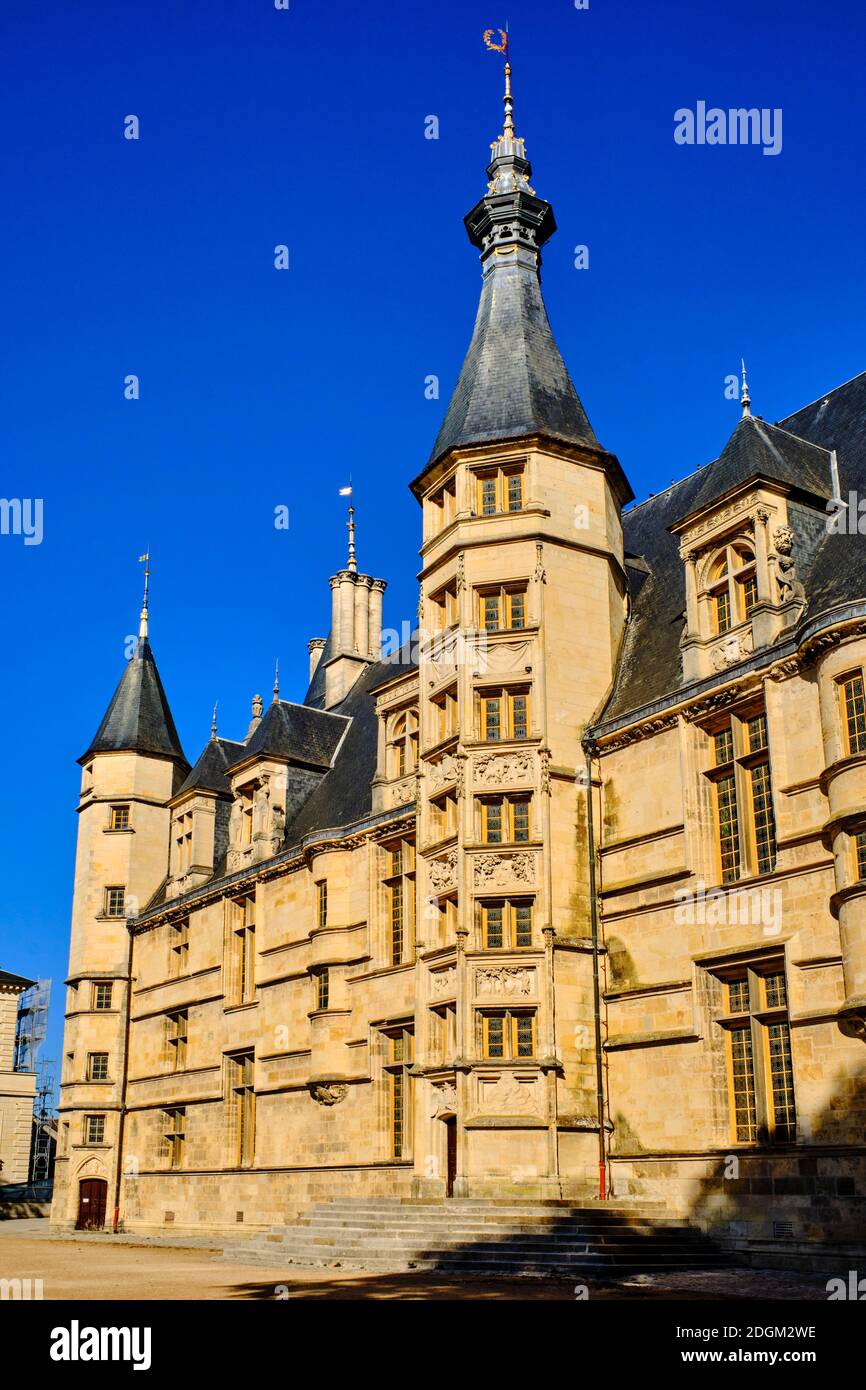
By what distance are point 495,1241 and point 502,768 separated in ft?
28.4

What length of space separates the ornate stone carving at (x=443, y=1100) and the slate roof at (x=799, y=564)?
24.2 feet

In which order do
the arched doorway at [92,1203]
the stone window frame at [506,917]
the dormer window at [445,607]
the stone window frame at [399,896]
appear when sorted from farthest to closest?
the arched doorway at [92,1203]
the stone window frame at [399,896]
the dormer window at [445,607]
the stone window frame at [506,917]

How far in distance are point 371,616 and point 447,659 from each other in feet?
60.5

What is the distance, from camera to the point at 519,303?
30656 millimetres

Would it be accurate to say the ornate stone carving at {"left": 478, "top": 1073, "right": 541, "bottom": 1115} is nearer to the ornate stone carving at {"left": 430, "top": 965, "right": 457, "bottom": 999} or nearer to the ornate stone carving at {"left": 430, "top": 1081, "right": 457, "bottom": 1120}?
the ornate stone carving at {"left": 430, "top": 1081, "right": 457, "bottom": 1120}

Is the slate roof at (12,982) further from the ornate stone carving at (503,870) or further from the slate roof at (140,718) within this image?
the ornate stone carving at (503,870)

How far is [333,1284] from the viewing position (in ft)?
53.0

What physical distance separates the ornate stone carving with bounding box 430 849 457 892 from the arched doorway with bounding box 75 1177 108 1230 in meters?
20.5

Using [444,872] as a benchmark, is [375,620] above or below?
above

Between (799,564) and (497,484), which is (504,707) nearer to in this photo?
(497,484)

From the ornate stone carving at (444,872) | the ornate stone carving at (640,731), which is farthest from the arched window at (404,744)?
the ornate stone carving at (640,731)

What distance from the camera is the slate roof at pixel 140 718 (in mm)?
44438

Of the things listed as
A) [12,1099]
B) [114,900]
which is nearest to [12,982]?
[12,1099]
